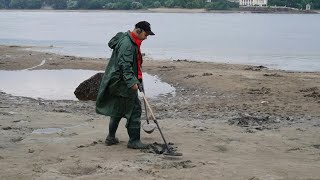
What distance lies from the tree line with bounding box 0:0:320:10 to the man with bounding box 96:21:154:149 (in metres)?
132

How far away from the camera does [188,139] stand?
820 cm

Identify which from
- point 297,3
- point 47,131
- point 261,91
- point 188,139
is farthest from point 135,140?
point 297,3

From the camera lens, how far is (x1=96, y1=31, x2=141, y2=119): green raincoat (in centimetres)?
704

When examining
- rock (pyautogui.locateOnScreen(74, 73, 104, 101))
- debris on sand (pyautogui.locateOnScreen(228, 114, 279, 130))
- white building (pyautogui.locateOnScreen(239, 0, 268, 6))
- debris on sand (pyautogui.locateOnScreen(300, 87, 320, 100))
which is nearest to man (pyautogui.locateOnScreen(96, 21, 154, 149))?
debris on sand (pyautogui.locateOnScreen(228, 114, 279, 130))

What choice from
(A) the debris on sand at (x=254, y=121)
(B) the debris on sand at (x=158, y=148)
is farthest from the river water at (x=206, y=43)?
(B) the debris on sand at (x=158, y=148)

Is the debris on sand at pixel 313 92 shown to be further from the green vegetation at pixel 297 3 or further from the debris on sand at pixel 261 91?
the green vegetation at pixel 297 3

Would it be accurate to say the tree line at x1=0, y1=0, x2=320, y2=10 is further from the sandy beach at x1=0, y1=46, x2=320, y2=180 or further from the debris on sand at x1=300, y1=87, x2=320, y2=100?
the sandy beach at x1=0, y1=46, x2=320, y2=180

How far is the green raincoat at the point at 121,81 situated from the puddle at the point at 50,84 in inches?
274

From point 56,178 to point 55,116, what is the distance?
430cm

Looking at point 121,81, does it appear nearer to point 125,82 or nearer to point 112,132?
point 125,82

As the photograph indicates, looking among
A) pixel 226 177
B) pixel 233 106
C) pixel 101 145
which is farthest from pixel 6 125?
Result: pixel 233 106

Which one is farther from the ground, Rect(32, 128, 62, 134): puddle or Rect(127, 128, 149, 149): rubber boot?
Rect(127, 128, 149, 149): rubber boot

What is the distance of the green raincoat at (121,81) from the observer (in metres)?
7.04

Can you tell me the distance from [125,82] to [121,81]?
125 millimetres
